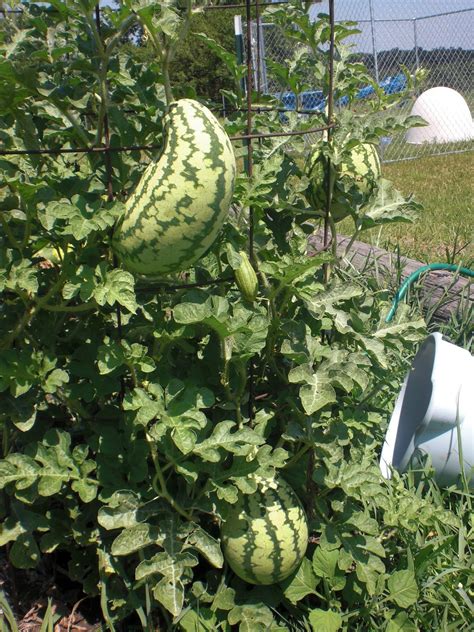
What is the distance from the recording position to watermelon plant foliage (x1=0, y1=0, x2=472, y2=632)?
1.60m

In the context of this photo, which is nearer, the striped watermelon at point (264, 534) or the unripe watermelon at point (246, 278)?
the unripe watermelon at point (246, 278)

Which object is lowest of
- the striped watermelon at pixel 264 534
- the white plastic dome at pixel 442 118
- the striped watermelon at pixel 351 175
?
the white plastic dome at pixel 442 118

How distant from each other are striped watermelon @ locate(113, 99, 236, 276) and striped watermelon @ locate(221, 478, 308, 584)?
0.73 meters

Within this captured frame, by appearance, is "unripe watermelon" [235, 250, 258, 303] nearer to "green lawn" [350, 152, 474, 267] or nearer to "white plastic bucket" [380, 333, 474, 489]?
"white plastic bucket" [380, 333, 474, 489]

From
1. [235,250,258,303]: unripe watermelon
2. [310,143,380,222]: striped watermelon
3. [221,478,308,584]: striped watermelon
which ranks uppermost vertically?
[310,143,380,222]: striped watermelon

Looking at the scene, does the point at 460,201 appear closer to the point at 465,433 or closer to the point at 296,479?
the point at 465,433

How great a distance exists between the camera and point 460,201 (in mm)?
6594

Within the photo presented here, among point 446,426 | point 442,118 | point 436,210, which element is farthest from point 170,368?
point 442,118

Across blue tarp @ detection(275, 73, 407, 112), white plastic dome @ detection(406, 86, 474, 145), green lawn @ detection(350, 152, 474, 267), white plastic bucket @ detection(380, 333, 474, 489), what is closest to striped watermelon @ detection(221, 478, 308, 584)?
white plastic bucket @ detection(380, 333, 474, 489)

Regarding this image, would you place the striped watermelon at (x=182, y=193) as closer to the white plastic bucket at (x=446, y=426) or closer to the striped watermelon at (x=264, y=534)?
the striped watermelon at (x=264, y=534)

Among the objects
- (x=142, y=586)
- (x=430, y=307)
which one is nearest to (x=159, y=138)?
(x=142, y=586)

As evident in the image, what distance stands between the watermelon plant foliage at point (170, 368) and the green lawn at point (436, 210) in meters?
2.04

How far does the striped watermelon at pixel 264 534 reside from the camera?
1.85 m

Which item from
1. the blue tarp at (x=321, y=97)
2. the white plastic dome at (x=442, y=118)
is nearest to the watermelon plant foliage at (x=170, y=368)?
the blue tarp at (x=321, y=97)
